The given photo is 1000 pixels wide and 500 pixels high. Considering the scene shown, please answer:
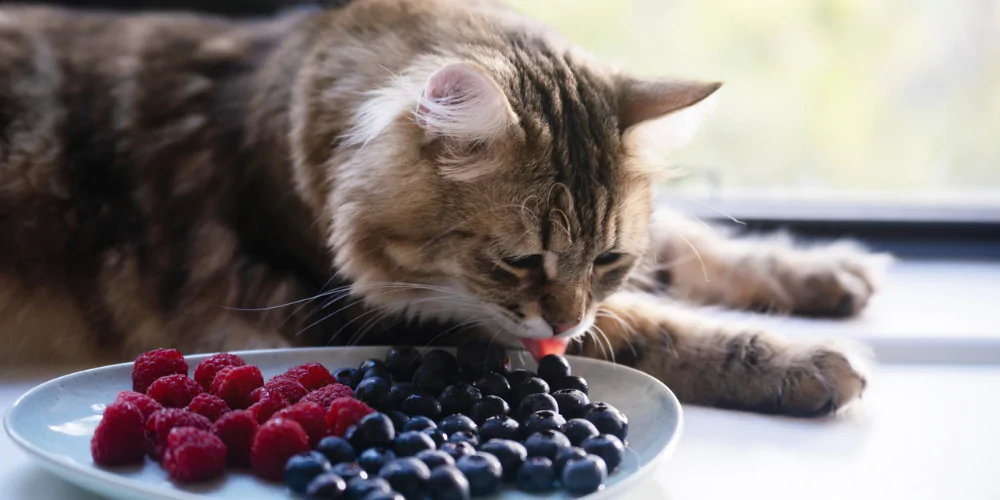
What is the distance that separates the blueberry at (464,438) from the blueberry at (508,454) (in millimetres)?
39

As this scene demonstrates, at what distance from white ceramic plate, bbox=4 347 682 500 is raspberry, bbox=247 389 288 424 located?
88mm

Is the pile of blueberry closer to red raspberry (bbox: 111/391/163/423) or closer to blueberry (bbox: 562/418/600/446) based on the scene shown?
blueberry (bbox: 562/418/600/446)

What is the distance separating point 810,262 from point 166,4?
176 centimetres

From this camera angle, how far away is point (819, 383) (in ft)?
4.43

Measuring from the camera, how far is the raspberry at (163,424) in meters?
0.97

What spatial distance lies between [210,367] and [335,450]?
318 mm

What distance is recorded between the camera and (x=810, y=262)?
77.5 inches

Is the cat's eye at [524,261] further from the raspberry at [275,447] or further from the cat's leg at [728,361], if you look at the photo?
the raspberry at [275,447]

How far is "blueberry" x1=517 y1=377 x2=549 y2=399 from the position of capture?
1.17 meters

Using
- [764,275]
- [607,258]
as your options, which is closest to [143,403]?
[607,258]

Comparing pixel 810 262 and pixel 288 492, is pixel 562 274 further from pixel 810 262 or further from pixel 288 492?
pixel 810 262

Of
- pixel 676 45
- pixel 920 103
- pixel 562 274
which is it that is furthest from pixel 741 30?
pixel 562 274

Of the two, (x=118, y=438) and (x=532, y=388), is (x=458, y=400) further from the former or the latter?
(x=118, y=438)

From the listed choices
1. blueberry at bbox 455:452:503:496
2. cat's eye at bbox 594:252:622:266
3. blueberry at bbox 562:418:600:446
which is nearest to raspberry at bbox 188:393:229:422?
blueberry at bbox 455:452:503:496
